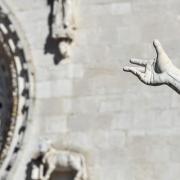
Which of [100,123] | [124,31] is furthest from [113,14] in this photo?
[100,123]

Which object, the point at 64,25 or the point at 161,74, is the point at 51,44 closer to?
the point at 64,25

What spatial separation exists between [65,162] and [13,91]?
123 cm

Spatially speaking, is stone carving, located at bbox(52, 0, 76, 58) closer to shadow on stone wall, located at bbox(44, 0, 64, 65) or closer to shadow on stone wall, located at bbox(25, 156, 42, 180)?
shadow on stone wall, located at bbox(44, 0, 64, 65)

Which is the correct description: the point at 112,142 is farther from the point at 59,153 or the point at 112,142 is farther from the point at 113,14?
the point at 113,14

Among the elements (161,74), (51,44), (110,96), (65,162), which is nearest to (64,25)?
(51,44)

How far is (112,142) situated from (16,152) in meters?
1.18

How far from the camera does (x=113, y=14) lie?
11.7 m

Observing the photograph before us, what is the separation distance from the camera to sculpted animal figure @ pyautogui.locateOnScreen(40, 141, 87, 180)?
37.2 feet

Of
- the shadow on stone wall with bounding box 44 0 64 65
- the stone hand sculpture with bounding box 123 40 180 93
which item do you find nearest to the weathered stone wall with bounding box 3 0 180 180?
the shadow on stone wall with bounding box 44 0 64 65

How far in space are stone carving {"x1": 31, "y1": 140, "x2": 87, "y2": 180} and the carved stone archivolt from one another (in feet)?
1.38

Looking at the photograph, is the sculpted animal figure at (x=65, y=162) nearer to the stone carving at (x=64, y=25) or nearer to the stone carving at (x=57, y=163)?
the stone carving at (x=57, y=163)

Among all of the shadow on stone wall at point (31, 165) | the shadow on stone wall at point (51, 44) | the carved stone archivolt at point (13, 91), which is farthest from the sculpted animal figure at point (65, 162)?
the shadow on stone wall at point (51, 44)

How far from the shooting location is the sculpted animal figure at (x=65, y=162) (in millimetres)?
11328

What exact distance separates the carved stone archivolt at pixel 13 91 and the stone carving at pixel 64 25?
476mm
